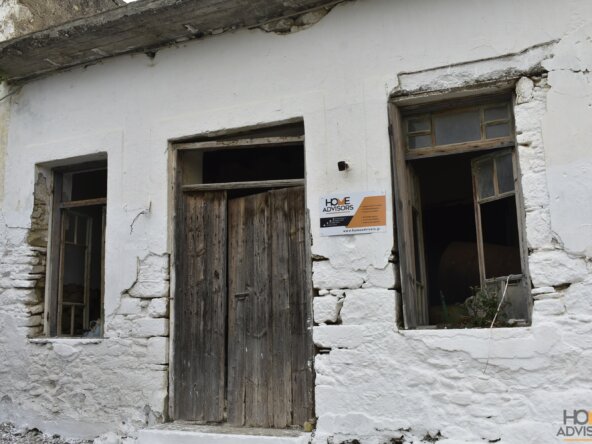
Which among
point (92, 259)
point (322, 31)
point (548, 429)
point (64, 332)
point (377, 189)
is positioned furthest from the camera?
point (92, 259)

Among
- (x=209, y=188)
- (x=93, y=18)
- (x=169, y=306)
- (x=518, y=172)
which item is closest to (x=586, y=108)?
(x=518, y=172)

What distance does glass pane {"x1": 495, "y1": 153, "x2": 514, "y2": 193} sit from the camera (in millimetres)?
4625

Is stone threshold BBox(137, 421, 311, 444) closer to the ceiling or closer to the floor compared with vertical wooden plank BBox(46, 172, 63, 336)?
closer to the floor

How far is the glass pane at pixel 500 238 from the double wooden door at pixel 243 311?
143 centimetres

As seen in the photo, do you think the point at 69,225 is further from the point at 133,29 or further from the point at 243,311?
the point at 243,311

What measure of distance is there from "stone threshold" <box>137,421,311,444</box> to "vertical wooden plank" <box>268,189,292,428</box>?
→ 22 centimetres

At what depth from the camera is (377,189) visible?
15.4 ft

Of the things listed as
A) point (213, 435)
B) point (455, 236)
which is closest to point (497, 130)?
point (455, 236)

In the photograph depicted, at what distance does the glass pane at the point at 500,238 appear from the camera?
4.70 metres

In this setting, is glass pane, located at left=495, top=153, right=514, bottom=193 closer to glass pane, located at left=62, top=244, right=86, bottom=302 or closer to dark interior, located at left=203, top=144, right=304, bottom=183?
dark interior, located at left=203, top=144, right=304, bottom=183

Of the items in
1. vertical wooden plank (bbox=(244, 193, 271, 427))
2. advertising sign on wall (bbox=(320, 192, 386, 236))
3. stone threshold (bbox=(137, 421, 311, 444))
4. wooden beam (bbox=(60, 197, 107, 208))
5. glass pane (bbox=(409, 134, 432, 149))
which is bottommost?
stone threshold (bbox=(137, 421, 311, 444))

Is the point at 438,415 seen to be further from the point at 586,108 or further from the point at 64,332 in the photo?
the point at 64,332

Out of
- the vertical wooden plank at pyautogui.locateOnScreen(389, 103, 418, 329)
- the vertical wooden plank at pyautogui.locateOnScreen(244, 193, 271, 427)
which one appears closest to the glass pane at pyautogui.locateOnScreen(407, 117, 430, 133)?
the vertical wooden plank at pyautogui.locateOnScreen(389, 103, 418, 329)

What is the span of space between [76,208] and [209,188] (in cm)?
183
